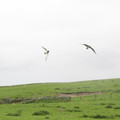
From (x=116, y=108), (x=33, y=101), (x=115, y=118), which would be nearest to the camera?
(x=115, y=118)

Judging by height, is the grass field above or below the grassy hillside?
below

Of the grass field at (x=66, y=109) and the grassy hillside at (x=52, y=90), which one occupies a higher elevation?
the grassy hillside at (x=52, y=90)

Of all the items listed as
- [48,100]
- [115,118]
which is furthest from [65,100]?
[115,118]

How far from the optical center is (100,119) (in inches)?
949

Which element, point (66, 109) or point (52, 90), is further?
point (52, 90)

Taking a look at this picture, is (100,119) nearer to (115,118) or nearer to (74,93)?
(115,118)

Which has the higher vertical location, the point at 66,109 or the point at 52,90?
the point at 52,90

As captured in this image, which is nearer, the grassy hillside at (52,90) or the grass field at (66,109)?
the grass field at (66,109)

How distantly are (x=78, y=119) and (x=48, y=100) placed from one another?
777 inches

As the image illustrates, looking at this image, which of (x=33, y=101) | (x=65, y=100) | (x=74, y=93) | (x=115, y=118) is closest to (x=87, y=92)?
(x=74, y=93)

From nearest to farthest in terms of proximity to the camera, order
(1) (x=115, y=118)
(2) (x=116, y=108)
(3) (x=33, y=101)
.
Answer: (1) (x=115, y=118)
(2) (x=116, y=108)
(3) (x=33, y=101)

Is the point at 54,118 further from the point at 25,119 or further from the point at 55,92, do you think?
the point at 55,92

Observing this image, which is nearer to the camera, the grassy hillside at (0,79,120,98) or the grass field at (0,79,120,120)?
the grass field at (0,79,120,120)

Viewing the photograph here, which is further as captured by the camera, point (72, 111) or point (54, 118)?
point (72, 111)
